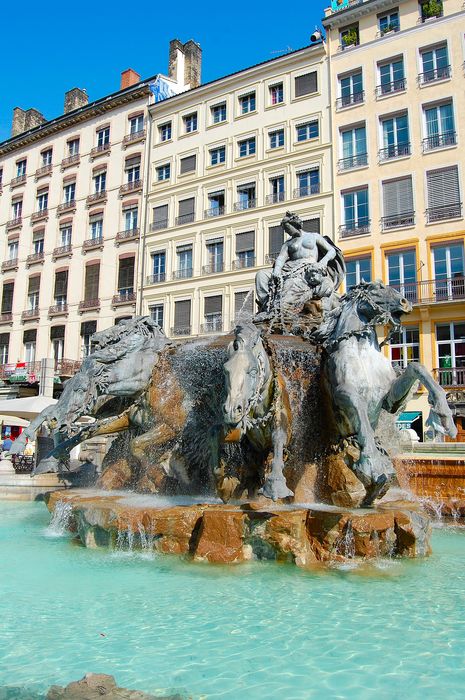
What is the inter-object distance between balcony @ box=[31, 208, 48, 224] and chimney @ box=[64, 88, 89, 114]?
378 inches

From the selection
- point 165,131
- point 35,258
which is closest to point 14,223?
point 35,258

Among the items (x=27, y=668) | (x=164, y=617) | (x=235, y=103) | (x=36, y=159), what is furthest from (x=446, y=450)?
(x=36, y=159)

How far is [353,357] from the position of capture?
673cm

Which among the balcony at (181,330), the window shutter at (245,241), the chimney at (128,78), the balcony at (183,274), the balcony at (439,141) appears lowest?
the balcony at (181,330)

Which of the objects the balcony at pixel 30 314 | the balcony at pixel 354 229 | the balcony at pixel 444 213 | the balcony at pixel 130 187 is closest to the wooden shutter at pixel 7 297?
the balcony at pixel 30 314

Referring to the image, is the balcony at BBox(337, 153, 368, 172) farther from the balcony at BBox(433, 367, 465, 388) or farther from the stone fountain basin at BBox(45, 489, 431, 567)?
the stone fountain basin at BBox(45, 489, 431, 567)

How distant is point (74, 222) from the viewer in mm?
44094

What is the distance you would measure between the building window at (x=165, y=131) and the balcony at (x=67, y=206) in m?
8.77

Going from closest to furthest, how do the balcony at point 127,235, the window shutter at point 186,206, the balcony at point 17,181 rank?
the window shutter at point 186,206 → the balcony at point 127,235 → the balcony at point 17,181

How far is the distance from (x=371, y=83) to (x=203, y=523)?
3276 cm

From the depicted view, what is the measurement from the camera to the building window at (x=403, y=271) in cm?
2944

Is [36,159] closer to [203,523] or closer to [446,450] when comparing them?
[446,450]

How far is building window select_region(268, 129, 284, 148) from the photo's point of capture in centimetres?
3553

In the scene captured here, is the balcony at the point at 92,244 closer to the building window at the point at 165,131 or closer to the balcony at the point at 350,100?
the building window at the point at 165,131
